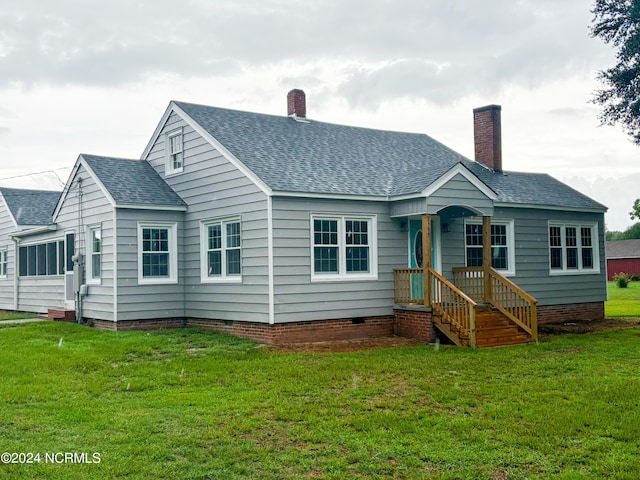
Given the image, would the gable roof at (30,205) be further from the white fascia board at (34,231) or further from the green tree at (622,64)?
the green tree at (622,64)

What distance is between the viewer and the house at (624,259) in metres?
64.9

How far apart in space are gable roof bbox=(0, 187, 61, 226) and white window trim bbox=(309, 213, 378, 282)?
536 inches

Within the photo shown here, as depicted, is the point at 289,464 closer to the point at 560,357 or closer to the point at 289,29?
the point at 560,357

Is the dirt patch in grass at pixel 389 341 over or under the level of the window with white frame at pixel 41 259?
under

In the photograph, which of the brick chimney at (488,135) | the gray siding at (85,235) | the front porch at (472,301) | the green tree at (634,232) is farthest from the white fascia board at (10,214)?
the green tree at (634,232)

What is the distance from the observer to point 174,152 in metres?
18.6

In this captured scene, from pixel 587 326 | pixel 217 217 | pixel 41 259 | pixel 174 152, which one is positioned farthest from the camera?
pixel 41 259

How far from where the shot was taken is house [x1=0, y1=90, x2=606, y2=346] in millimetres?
15258

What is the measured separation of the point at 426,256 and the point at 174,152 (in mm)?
7716

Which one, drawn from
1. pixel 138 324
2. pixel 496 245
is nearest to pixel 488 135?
pixel 496 245

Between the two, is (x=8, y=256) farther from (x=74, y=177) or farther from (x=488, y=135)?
(x=488, y=135)

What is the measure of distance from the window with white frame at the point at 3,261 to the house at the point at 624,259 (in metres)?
54.4

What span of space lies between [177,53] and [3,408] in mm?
12013

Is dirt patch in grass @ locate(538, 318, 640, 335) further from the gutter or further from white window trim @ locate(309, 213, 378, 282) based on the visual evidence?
the gutter
